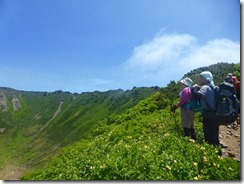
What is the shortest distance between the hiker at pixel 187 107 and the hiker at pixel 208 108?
0.68 feet

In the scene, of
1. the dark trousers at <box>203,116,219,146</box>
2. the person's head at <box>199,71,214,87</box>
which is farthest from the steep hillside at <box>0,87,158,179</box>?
the dark trousers at <box>203,116,219,146</box>

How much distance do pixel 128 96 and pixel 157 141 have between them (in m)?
35.2

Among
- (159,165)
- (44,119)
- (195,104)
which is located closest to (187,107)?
(195,104)

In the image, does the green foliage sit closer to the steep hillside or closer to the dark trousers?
the dark trousers

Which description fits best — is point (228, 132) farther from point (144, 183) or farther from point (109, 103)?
point (109, 103)

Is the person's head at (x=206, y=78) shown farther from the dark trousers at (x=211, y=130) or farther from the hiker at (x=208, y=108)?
the dark trousers at (x=211, y=130)

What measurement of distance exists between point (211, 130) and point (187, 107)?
0.61 meters

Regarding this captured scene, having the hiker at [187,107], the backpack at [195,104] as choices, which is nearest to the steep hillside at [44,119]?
the hiker at [187,107]

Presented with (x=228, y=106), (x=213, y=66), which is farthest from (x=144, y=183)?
(x=213, y=66)

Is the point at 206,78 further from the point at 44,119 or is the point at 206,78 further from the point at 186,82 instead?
the point at 44,119

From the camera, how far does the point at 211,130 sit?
19.5ft

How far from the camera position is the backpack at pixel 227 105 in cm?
556

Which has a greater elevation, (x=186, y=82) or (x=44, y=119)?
(x=44, y=119)

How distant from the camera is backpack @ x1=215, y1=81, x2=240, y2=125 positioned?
18.2ft
